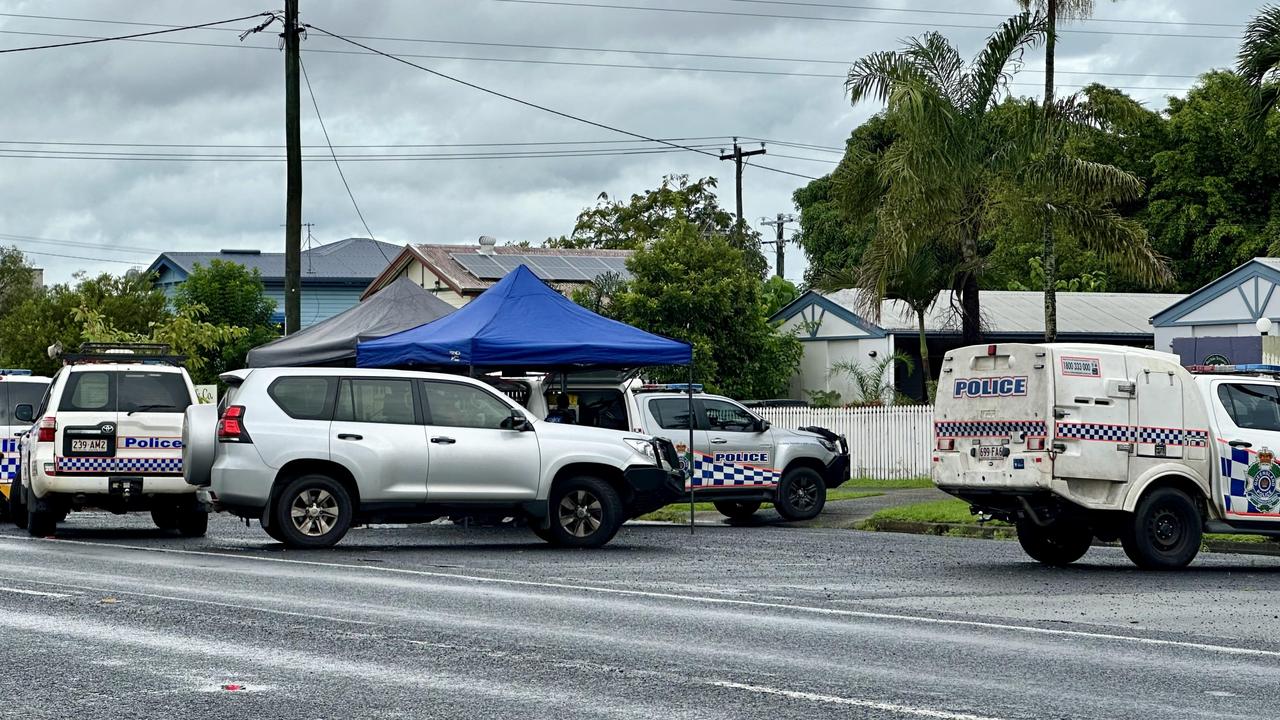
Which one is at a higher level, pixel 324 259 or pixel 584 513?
pixel 324 259

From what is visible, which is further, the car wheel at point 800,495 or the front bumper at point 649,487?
the car wheel at point 800,495

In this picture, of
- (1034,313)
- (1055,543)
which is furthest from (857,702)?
(1034,313)

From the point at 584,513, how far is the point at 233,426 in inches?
143

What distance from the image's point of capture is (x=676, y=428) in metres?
21.7

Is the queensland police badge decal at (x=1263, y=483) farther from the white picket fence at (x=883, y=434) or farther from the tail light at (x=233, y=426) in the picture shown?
the white picket fence at (x=883, y=434)

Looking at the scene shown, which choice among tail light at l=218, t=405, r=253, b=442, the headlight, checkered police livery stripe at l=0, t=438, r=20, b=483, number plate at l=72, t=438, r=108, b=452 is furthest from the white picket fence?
tail light at l=218, t=405, r=253, b=442

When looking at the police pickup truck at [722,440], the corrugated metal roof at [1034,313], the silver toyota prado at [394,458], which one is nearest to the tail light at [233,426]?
the silver toyota prado at [394,458]

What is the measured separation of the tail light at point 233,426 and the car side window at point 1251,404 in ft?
30.5

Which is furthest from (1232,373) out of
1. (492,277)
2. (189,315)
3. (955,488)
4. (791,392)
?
(492,277)

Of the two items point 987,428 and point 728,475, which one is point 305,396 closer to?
point 987,428

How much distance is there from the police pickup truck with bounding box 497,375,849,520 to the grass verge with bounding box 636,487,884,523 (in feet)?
2.68

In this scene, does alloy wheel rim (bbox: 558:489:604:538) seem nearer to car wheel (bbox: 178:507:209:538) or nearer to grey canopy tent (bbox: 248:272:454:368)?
car wheel (bbox: 178:507:209:538)

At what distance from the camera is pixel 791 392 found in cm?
4391

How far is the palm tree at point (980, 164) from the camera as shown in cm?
2505
